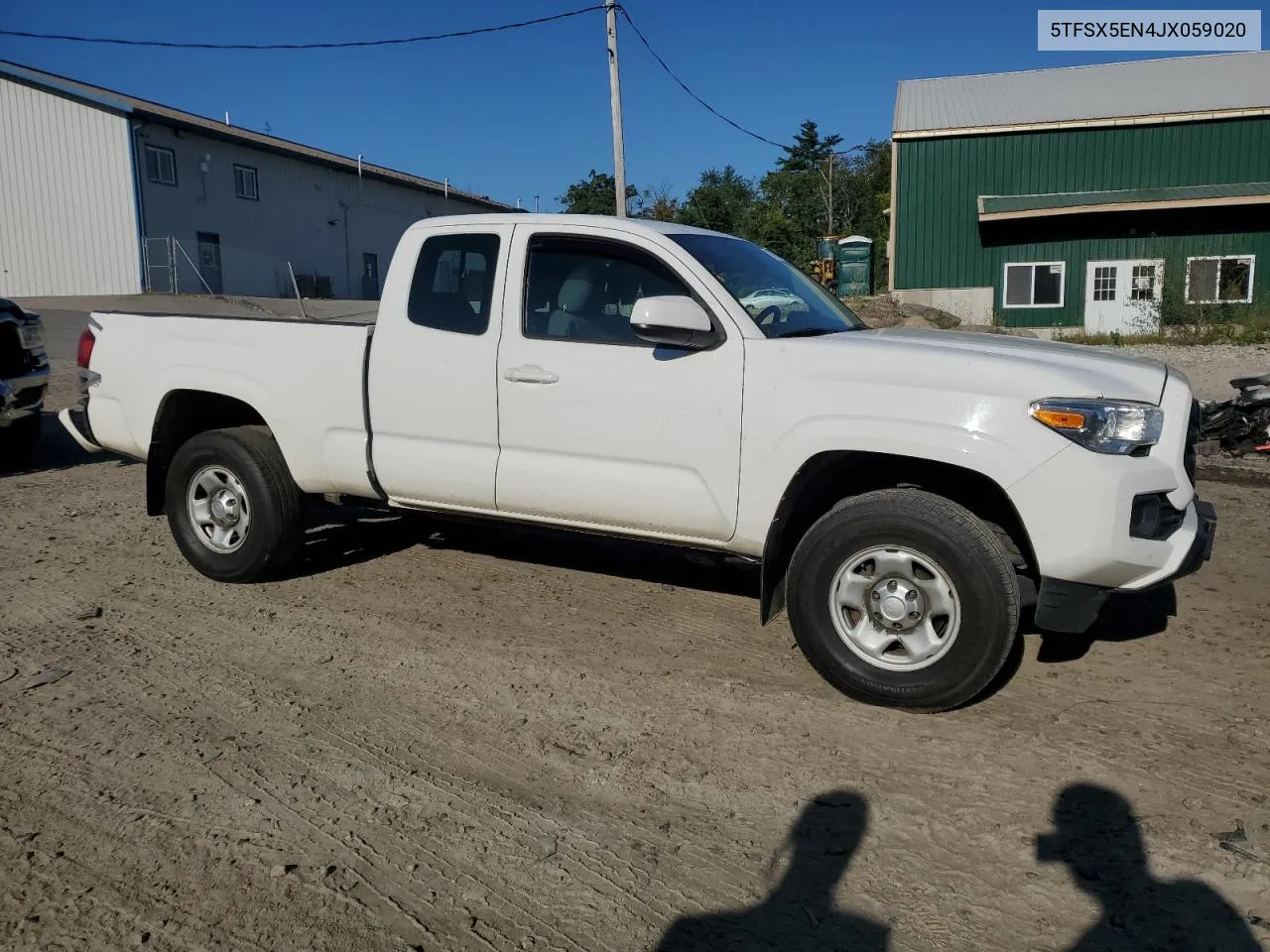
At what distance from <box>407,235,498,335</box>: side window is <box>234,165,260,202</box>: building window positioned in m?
35.6

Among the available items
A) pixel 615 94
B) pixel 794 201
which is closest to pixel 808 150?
pixel 794 201

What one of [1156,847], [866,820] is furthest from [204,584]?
[1156,847]

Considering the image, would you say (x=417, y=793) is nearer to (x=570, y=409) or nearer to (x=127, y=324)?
(x=570, y=409)

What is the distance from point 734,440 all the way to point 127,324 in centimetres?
375

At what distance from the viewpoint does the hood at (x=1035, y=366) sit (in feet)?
12.6

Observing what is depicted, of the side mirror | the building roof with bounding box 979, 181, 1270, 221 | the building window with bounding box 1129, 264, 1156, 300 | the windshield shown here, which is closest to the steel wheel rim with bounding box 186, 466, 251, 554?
the side mirror

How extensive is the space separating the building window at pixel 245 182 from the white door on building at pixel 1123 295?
2832 centimetres

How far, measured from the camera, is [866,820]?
3312mm

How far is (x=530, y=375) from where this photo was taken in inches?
189

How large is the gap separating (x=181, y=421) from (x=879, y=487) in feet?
13.0

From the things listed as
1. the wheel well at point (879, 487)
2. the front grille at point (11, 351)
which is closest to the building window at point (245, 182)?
the front grille at point (11, 351)

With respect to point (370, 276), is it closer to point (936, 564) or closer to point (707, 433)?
point (707, 433)

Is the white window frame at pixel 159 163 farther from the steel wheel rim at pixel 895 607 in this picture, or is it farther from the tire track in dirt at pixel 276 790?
the steel wheel rim at pixel 895 607

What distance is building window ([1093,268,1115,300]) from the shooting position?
24.9 meters
